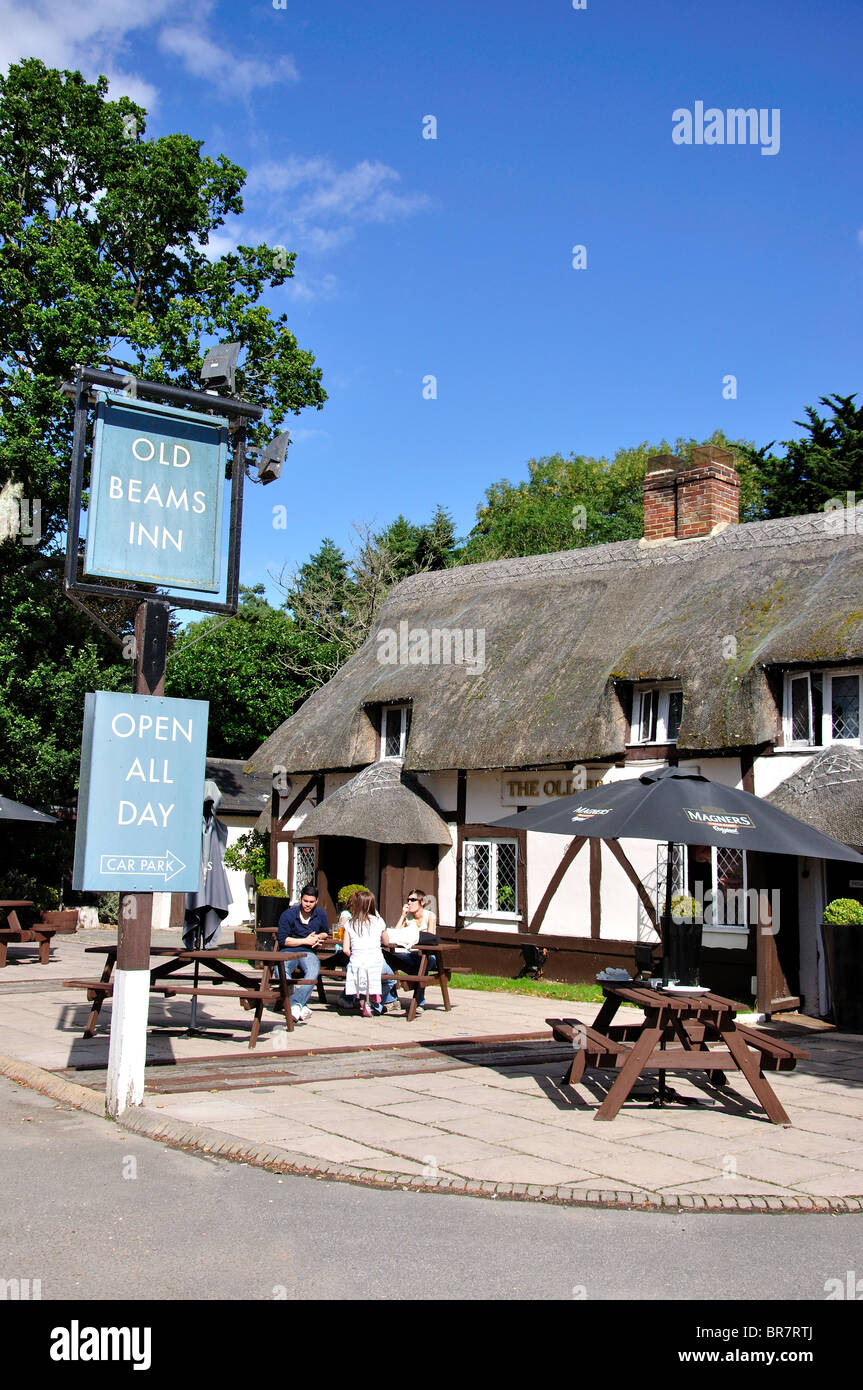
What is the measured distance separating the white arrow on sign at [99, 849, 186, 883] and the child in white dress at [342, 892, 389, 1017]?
4666 mm

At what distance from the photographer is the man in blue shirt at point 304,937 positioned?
11547 mm

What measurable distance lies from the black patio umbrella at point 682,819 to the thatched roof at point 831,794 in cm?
388

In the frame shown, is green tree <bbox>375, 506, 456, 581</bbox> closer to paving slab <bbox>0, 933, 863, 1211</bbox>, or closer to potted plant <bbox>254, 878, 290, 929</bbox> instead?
potted plant <bbox>254, 878, 290, 929</bbox>

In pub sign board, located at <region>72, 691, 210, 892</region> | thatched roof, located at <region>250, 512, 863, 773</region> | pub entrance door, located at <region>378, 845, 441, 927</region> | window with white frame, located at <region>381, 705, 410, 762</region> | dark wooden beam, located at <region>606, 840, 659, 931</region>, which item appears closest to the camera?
pub sign board, located at <region>72, 691, 210, 892</region>

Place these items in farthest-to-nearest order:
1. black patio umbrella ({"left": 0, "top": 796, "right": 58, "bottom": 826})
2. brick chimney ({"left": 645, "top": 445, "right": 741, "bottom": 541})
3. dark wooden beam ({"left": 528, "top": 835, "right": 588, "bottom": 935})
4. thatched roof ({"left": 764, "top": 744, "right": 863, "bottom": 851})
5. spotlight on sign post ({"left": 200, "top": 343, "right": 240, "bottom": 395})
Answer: brick chimney ({"left": 645, "top": 445, "right": 741, "bottom": 541}) < black patio umbrella ({"left": 0, "top": 796, "right": 58, "bottom": 826}) < dark wooden beam ({"left": 528, "top": 835, "right": 588, "bottom": 935}) < thatched roof ({"left": 764, "top": 744, "right": 863, "bottom": 851}) < spotlight on sign post ({"left": 200, "top": 343, "right": 240, "bottom": 395})

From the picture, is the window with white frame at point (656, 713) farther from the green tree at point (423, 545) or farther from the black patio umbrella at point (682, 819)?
the green tree at point (423, 545)

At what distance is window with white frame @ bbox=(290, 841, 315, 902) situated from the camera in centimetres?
2145

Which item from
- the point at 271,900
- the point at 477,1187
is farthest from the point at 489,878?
the point at 477,1187

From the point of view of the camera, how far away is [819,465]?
28609mm

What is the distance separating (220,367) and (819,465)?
23.5 m

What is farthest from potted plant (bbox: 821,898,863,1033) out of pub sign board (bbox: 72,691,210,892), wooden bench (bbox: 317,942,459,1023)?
pub sign board (bbox: 72,691,210,892)

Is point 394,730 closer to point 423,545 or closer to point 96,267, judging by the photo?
point 96,267

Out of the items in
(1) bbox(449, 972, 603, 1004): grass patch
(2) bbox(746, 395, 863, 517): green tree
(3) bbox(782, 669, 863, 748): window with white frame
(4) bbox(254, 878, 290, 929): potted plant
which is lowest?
(1) bbox(449, 972, 603, 1004): grass patch
